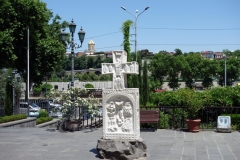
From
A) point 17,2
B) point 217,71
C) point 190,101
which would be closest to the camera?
point 190,101

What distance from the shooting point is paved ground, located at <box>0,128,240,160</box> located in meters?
9.08

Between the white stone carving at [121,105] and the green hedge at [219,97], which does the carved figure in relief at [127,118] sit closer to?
the white stone carving at [121,105]

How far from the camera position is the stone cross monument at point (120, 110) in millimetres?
8844

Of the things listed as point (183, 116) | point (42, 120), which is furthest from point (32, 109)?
point (183, 116)

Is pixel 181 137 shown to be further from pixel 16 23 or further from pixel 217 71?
pixel 217 71

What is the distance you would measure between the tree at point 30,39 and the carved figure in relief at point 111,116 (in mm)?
16713

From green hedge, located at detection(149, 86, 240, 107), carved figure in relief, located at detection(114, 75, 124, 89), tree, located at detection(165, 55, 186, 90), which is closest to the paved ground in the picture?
carved figure in relief, located at detection(114, 75, 124, 89)

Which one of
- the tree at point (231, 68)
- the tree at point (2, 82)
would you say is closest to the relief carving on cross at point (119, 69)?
the tree at point (2, 82)

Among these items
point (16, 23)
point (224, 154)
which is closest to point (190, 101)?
point (224, 154)

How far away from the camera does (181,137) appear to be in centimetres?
1216

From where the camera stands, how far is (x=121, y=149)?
8523 mm

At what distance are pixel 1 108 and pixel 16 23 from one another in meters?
6.99

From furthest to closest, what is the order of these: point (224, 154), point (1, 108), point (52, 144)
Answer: point (1, 108)
point (52, 144)
point (224, 154)

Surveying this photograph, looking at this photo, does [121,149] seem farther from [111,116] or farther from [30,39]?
[30,39]
